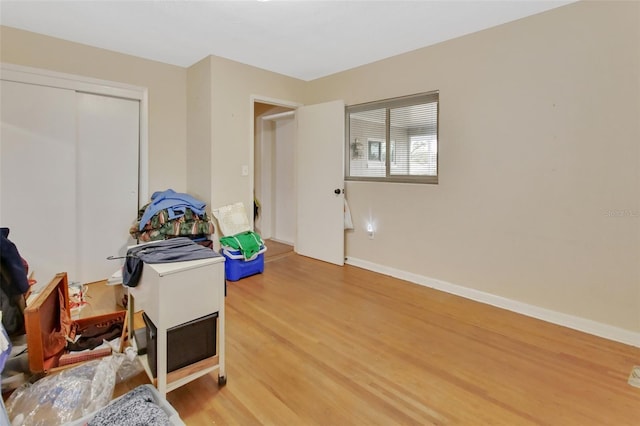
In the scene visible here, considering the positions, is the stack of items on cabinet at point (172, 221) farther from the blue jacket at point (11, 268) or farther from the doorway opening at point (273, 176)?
the doorway opening at point (273, 176)

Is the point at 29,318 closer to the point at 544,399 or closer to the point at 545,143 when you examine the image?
the point at 544,399

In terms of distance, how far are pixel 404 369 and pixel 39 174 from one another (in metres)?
3.58

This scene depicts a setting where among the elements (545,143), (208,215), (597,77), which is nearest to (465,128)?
(545,143)

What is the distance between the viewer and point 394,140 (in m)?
3.67

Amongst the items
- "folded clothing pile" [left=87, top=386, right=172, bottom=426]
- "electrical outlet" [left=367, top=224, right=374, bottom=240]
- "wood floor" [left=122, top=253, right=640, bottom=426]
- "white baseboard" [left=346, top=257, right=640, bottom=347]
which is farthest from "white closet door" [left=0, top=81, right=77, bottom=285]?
"white baseboard" [left=346, top=257, right=640, bottom=347]

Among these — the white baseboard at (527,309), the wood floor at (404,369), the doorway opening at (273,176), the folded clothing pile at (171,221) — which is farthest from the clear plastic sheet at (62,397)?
the doorway opening at (273,176)

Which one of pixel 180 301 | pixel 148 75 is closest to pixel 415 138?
pixel 180 301

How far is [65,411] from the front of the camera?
1.45 metres

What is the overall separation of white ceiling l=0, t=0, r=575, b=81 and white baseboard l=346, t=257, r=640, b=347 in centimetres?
237

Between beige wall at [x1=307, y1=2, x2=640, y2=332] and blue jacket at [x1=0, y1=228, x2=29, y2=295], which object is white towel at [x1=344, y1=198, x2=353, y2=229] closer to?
beige wall at [x1=307, y1=2, x2=640, y2=332]

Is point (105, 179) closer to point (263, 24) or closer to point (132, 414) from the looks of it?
point (263, 24)

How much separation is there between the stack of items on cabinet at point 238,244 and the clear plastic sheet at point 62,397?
183 cm

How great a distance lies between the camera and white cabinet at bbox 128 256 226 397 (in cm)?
152

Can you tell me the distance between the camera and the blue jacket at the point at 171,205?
130 inches
